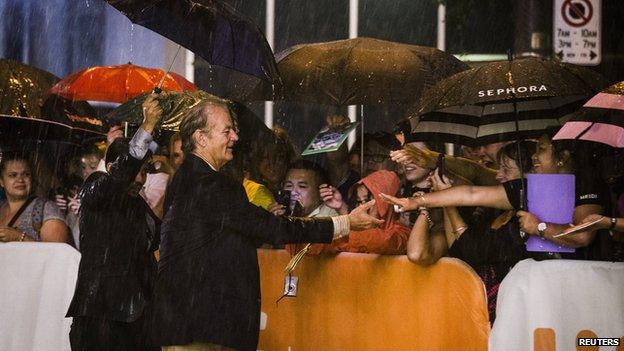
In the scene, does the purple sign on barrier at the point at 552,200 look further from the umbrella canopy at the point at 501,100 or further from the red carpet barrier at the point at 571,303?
the umbrella canopy at the point at 501,100

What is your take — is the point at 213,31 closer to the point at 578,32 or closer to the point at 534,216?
the point at 534,216

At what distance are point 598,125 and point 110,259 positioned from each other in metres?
3.37

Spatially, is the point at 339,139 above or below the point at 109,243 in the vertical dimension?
above

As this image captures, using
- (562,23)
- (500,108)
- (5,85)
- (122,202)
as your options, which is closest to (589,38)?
(562,23)

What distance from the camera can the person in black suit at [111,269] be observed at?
8.34 m

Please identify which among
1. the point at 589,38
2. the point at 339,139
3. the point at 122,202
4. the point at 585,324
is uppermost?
the point at 589,38

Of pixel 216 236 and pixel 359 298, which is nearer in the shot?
pixel 216 236

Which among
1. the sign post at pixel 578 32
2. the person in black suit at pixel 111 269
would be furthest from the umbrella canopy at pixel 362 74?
the sign post at pixel 578 32

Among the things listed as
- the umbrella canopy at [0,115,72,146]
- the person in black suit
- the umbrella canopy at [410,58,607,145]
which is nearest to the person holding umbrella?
the umbrella canopy at [410,58,607,145]

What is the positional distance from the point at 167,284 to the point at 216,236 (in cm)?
40

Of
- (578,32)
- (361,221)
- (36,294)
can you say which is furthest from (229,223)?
(578,32)

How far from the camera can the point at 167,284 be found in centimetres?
734

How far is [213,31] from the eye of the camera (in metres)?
9.24

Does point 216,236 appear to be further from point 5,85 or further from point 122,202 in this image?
point 5,85
